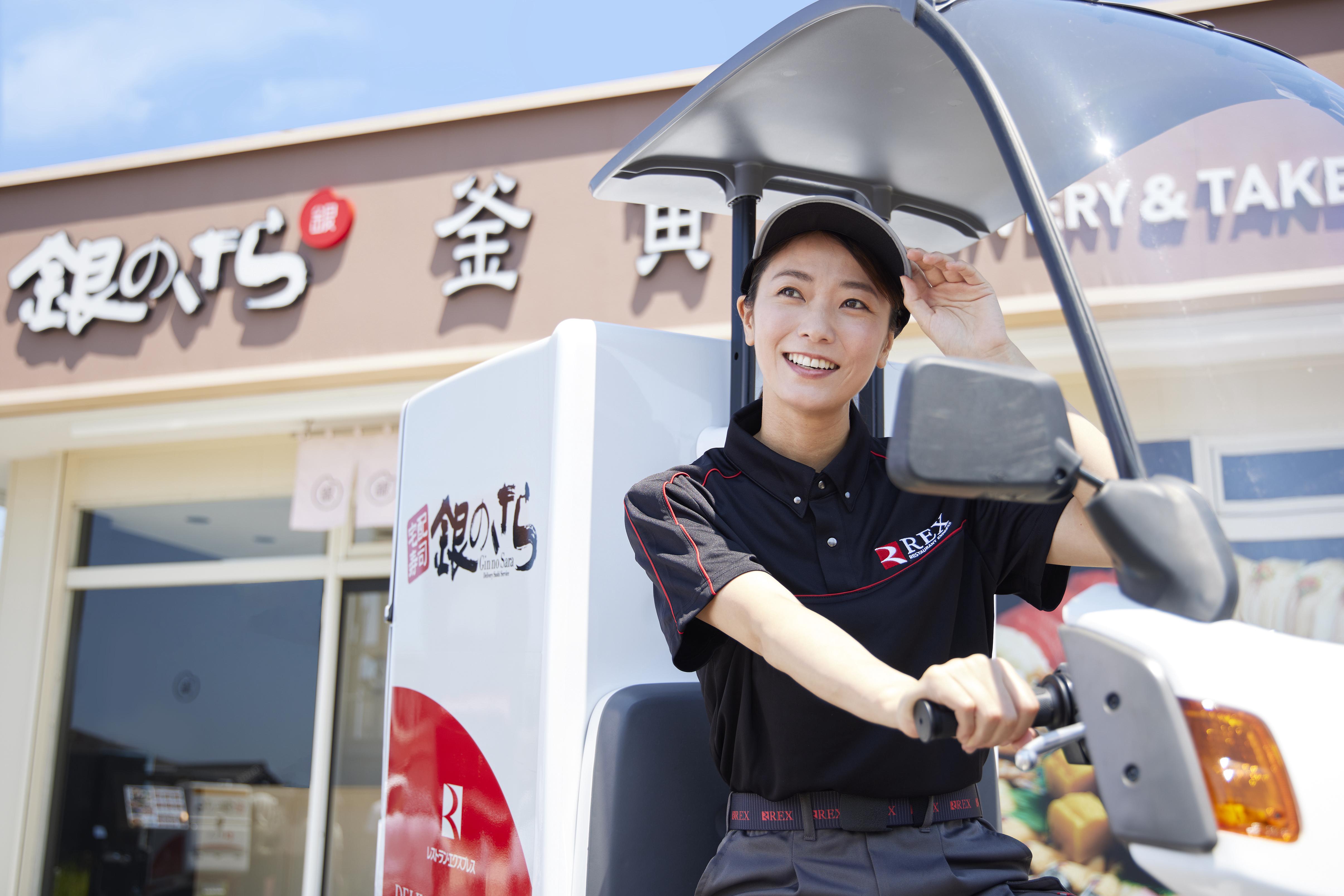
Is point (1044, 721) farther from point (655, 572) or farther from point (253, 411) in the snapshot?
point (253, 411)

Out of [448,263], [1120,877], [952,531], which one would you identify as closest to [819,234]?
[952,531]

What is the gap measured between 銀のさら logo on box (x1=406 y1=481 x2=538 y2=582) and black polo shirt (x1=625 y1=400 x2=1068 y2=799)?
0.45 meters

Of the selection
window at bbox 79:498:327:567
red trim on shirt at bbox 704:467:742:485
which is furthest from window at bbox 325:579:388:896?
red trim on shirt at bbox 704:467:742:485

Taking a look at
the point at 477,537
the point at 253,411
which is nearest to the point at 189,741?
the point at 253,411

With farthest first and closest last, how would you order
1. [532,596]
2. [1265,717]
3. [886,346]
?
[532,596]
[886,346]
[1265,717]

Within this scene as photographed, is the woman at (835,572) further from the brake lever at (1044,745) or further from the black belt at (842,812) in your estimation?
the brake lever at (1044,745)

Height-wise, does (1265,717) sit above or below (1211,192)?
below

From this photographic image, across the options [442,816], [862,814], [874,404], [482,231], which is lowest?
[442,816]

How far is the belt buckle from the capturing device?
4.80 feet

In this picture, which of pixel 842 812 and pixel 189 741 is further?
pixel 189 741

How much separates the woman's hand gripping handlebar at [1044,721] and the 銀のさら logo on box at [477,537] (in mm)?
1064

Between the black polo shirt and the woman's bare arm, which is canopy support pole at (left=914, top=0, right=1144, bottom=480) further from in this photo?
the black polo shirt

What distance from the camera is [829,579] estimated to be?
155 cm

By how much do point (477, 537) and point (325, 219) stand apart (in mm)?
4464
